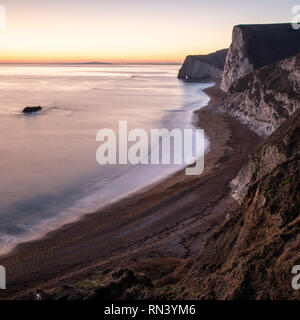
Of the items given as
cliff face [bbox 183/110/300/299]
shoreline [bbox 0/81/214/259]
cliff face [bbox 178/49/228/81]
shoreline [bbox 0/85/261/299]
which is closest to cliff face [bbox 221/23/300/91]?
shoreline [bbox 0/81/214/259]

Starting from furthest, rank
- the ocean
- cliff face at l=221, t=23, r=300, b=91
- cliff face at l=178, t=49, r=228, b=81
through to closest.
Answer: cliff face at l=178, t=49, r=228, b=81, cliff face at l=221, t=23, r=300, b=91, the ocean

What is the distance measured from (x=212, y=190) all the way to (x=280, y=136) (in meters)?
5.36

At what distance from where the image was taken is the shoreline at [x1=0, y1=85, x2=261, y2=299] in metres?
12.1

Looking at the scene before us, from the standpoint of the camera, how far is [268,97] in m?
36.9
